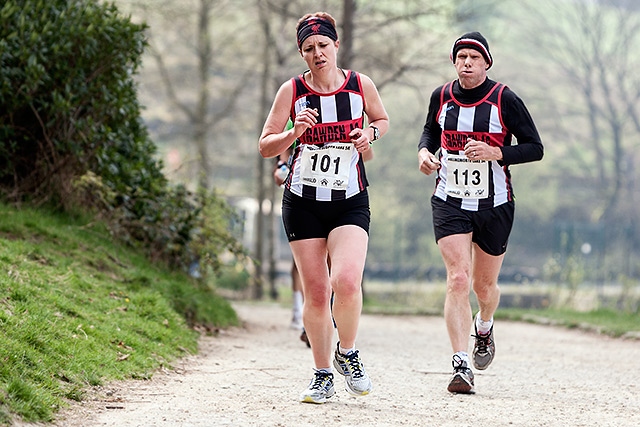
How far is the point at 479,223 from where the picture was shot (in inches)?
274

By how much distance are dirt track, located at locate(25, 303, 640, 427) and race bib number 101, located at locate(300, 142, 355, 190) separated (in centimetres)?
129

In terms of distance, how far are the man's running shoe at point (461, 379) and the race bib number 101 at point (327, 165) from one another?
5.09ft

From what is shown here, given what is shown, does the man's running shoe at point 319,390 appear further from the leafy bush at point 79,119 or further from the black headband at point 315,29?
the leafy bush at point 79,119

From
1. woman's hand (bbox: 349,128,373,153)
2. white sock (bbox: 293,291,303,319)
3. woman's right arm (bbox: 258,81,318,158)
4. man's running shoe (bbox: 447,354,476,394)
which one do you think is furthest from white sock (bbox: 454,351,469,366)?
white sock (bbox: 293,291,303,319)

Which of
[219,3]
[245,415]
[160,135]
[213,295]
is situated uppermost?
[219,3]

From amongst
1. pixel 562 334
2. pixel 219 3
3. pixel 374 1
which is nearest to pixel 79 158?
pixel 562 334

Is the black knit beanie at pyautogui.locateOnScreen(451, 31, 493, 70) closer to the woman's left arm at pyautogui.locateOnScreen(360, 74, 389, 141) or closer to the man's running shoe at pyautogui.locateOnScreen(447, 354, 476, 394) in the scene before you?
the woman's left arm at pyautogui.locateOnScreen(360, 74, 389, 141)

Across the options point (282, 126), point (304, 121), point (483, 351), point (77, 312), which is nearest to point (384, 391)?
point (483, 351)

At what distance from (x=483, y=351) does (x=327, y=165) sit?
248cm

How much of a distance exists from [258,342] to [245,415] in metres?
4.80

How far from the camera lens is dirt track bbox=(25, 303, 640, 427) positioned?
5.40m

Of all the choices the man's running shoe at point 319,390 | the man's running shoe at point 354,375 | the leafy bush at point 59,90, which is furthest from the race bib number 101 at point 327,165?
the leafy bush at point 59,90

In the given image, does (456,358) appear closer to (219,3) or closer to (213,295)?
(213,295)

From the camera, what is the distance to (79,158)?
33.4 ft
